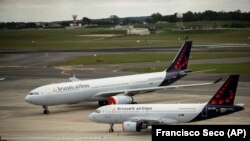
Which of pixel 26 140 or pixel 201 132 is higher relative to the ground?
pixel 201 132

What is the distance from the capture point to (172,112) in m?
68.6

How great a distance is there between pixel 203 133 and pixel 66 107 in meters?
51.9

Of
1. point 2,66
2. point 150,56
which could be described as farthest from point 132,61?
point 2,66

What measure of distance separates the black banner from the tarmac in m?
20.7

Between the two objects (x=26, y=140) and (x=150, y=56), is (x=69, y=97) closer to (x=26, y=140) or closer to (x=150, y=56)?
(x=26, y=140)

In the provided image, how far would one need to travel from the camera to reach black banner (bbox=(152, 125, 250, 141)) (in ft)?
144

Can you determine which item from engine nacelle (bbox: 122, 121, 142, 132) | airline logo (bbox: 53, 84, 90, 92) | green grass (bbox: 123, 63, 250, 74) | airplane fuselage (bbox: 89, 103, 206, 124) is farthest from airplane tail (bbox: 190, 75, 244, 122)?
green grass (bbox: 123, 63, 250, 74)

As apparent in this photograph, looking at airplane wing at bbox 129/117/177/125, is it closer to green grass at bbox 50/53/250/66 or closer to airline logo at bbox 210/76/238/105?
airline logo at bbox 210/76/238/105

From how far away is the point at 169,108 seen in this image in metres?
68.9

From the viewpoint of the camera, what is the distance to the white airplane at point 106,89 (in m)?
86.7

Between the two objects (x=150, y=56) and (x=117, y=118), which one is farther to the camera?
(x=150, y=56)

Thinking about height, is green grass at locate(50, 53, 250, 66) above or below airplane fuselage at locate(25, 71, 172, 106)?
below

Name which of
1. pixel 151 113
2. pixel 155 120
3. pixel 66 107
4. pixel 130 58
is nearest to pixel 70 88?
pixel 66 107

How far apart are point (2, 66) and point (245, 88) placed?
8302cm
